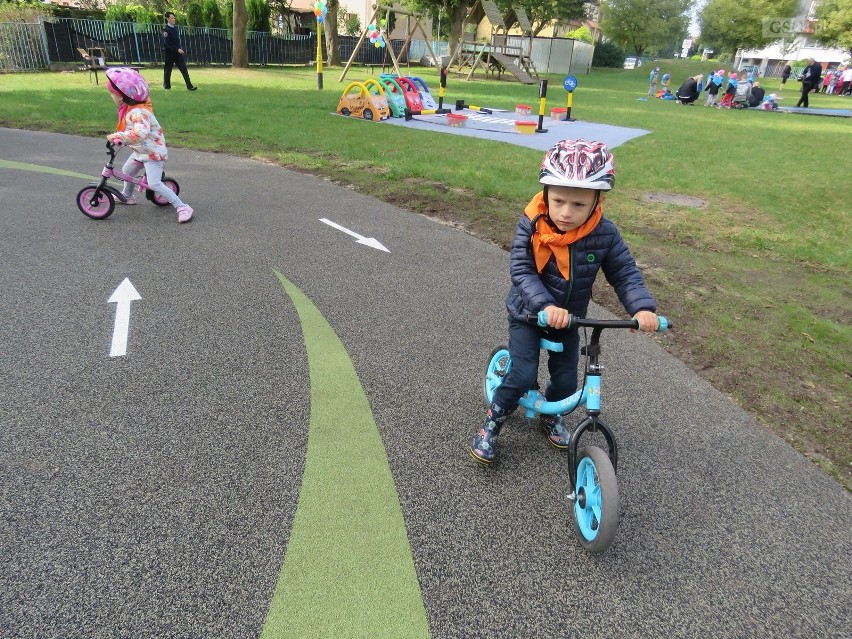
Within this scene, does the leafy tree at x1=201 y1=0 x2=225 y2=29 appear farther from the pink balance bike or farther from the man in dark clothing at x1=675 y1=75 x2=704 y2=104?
the pink balance bike

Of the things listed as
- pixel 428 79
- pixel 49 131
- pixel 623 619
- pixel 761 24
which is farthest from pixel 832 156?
pixel 761 24

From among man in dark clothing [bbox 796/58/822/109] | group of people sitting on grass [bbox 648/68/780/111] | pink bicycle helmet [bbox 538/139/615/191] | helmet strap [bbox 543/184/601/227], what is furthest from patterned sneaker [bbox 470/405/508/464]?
man in dark clothing [bbox 796/58/822/109]

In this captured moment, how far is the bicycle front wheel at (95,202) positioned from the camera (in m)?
6.52

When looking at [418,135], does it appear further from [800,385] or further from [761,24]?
[761,24]

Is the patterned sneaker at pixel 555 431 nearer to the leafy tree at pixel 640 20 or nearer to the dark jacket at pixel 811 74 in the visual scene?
the dark jacket at pixel 811 74

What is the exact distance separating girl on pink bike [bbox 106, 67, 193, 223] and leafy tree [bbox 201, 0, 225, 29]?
3183 centimetres

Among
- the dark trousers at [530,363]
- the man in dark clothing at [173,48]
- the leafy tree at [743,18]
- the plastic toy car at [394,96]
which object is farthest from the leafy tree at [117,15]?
the leafy tree at [743,18]

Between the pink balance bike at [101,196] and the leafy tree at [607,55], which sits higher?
the leafy tree at [607,55]

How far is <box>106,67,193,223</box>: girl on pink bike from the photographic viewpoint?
238 inches

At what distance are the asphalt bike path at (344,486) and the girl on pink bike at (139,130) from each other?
176 centimetres

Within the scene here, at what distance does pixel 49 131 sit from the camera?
11539 millimetres

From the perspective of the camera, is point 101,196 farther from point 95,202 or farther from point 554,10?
point 554,10

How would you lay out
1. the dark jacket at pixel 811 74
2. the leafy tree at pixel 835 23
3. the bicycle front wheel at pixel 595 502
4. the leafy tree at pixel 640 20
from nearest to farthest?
the bicycle front wheel at pixel 595 502 < the dark jacket at pixel 811 74 < the leafy tree at pixel 835 23 < the leafy tree at pixel 640 20

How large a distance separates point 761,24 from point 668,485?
227 feet
